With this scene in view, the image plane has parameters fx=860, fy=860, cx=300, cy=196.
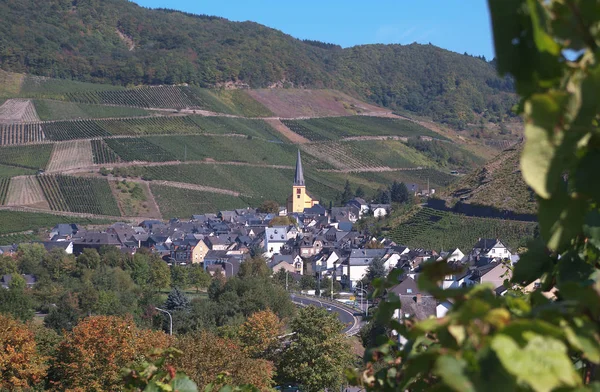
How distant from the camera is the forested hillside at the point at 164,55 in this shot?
13725 cm

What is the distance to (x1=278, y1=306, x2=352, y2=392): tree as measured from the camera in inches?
1022

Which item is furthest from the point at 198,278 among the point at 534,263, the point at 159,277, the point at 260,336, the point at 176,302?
the point at 534,263

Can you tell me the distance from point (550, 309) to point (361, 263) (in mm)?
55510

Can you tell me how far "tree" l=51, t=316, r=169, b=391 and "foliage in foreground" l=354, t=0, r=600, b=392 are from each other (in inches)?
859

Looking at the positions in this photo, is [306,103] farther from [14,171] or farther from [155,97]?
[14,171]

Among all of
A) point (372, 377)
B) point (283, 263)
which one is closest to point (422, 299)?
point (372, 377)

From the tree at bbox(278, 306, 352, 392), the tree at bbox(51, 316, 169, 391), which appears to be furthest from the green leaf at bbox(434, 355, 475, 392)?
the tree at bbox(278, 306, 352, 392)

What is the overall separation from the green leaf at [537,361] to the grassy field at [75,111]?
10613 cm

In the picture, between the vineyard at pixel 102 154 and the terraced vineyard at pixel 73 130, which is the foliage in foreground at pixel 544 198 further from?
the terraced vineyard at pixel 73 130

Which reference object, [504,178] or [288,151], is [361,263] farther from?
[288,151]

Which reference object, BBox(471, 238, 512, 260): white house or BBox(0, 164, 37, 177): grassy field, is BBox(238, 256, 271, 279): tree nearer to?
BBox(471, 238, 512, 260): white house

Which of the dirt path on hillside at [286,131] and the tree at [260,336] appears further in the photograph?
the dirt path on hillside at [286,131]

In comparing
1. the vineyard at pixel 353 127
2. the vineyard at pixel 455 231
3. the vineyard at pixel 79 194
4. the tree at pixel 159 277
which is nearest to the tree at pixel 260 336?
the vineyard at pixel 455 231

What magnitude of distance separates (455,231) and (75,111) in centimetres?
6925
